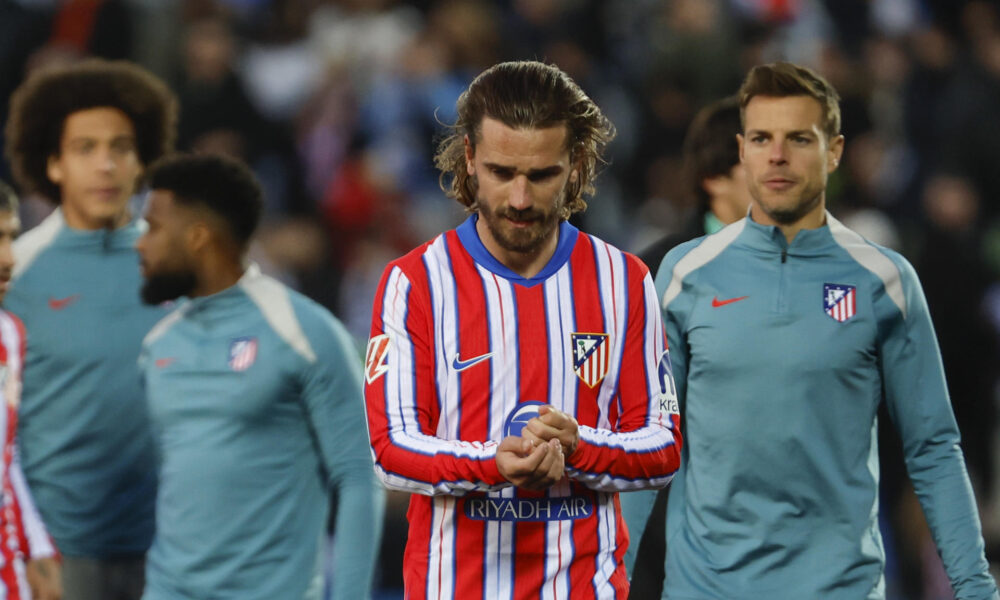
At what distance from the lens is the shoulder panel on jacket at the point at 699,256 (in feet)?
14.3

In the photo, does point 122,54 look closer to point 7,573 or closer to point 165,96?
point 165,96

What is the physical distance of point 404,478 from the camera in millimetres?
3283

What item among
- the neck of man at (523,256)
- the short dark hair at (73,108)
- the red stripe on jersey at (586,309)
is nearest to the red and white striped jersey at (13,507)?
the short dark hair at (73,108)

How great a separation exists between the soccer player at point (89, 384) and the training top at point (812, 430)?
1.93 m

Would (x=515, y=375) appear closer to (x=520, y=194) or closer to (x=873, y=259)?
(x=520, y=194)

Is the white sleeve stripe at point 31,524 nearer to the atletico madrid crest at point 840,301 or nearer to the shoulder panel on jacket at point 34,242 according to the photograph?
the shoulder panel on jacket at point 34,242

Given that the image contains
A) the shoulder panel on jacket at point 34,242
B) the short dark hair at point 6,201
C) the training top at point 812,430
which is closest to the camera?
the training top at point 812,430

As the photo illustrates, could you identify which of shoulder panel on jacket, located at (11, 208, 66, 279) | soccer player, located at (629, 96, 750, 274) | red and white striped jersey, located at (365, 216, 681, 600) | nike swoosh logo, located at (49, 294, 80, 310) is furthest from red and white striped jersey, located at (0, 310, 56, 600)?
soccer player, located at (629, 96, 750, 274)

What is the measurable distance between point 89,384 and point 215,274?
67cm

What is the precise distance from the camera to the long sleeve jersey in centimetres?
449

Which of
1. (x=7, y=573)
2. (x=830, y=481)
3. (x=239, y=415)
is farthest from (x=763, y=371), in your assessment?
(x=7, y=573)

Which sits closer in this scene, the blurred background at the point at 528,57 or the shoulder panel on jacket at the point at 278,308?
the shoulder panel on jacket at the point at 278,308

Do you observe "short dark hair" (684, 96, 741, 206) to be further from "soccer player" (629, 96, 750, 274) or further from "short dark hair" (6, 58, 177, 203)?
"short dark hair" (6, 58, 177, 203)

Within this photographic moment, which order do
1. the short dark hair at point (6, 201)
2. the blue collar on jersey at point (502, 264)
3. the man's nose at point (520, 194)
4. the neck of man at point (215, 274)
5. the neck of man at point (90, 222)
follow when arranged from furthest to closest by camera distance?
the neck of man at point (90, 222)
the neck of man at point (215, 274)
the short dark hair at point (6, 201)
the blue collar on jersey at point (502, 264)
the man's nose at point (520, 194)
